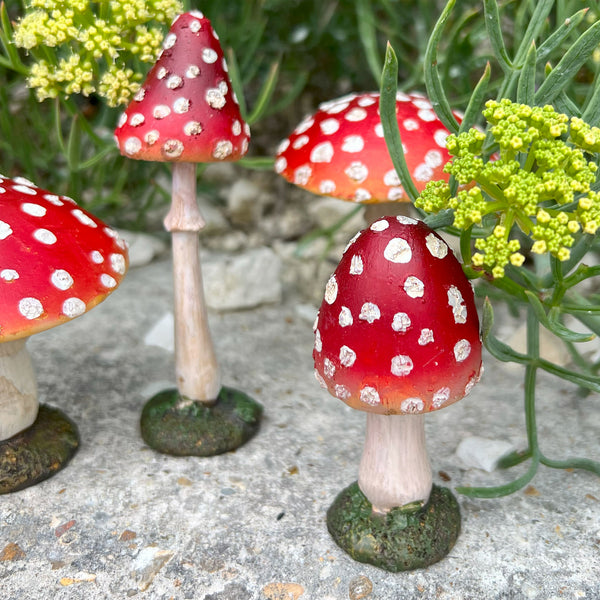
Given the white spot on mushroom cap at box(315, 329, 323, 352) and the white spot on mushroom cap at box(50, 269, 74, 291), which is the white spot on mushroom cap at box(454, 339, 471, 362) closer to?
the white spot on mushroom cap at box(315, 329, 323, 352)

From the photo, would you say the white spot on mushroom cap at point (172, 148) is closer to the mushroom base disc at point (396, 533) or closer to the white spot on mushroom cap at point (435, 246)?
the white spot on mushroom cap at point (435, 246)

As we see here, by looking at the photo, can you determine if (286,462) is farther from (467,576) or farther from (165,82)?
(165,82)

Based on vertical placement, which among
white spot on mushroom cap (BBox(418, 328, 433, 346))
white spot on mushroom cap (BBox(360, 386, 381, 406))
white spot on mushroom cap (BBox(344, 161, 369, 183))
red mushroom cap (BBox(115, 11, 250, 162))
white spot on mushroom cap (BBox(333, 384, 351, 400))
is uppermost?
red mushroom cap (BBox(115, 11, 250, 162))

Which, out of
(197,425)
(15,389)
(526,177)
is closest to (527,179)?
(526,177)

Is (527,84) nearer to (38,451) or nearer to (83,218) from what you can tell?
(83,218)

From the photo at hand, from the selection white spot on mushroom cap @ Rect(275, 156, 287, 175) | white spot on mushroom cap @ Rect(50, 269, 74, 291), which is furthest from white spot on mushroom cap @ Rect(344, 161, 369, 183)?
white spot on mushroom cap @ Rect(50, 269, 74, 291)
